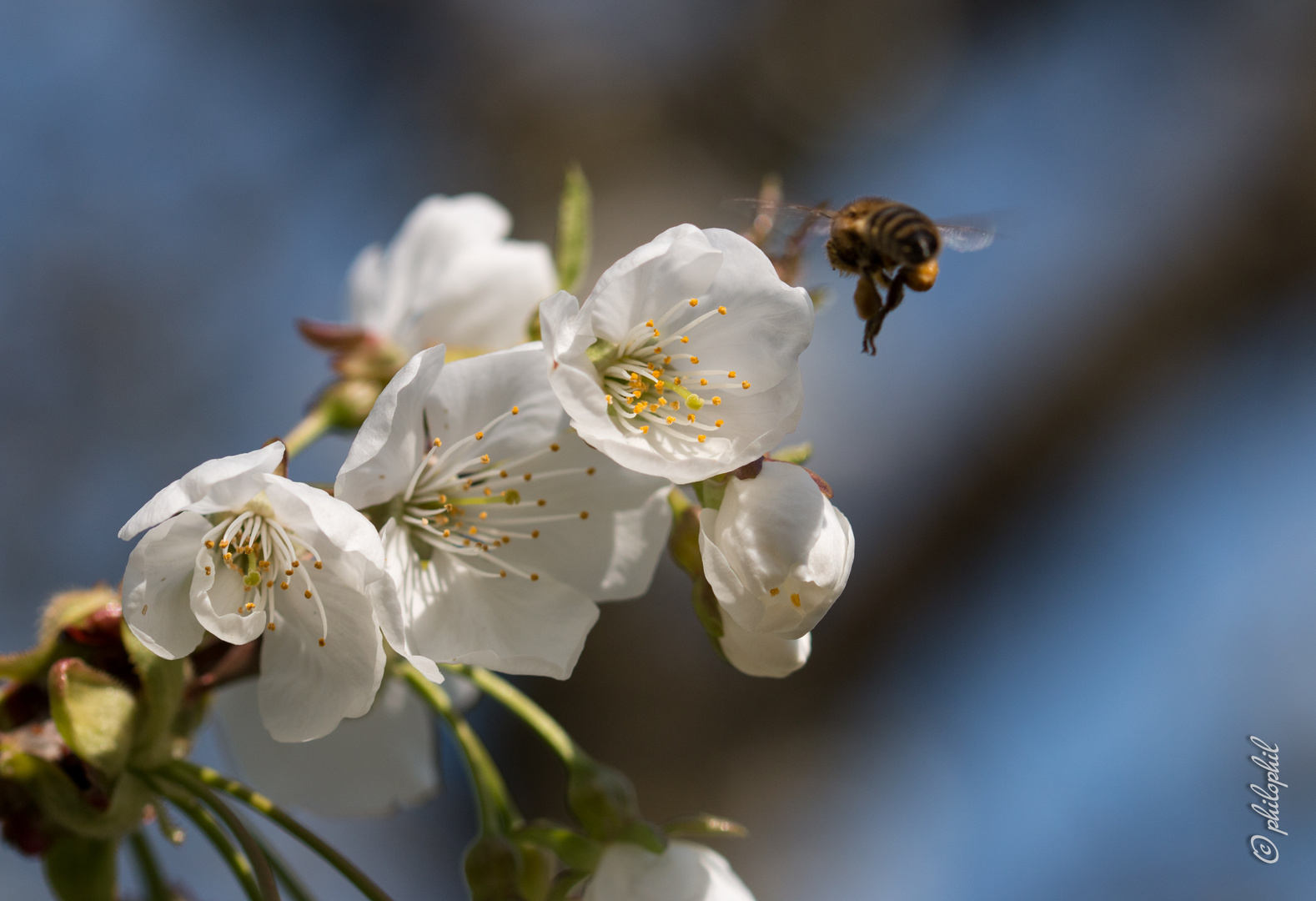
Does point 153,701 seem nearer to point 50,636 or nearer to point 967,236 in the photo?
point 50,636

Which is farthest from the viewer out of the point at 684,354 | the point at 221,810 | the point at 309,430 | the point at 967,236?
the point at 309,430

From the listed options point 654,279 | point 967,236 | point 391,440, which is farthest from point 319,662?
point 967,236

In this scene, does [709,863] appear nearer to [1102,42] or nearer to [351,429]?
[351,429]

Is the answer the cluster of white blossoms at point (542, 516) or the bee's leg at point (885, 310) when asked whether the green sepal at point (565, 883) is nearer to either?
the cluster of white blossoms at point (542, 516)

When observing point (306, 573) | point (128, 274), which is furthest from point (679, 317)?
point (128, 274)

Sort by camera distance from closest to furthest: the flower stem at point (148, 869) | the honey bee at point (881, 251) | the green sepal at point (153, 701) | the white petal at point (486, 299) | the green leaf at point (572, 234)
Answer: the green sepal at point (153, 701) < the honey bee at point (881, 251) < the flower stem at point (148, 869) < the green leaf at point (572, 234) < the white petal at point (486, 299)

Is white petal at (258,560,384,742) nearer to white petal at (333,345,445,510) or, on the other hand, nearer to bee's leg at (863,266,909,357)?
white petal at (333,345,445,510)

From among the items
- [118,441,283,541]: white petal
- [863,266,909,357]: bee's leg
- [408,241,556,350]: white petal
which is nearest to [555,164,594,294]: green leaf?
[408,241,556,350]: white petal

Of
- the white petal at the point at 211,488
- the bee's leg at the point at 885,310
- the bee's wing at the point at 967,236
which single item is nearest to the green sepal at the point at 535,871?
the white petal at the point at 211,488
